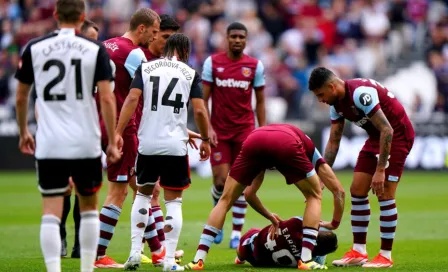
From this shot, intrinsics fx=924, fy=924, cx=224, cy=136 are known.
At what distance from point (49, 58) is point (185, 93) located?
1937mm

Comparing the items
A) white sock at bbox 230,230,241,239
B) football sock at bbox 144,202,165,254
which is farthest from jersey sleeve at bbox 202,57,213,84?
football sock at bbox 144,202,165,254

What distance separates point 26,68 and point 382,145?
157 inches

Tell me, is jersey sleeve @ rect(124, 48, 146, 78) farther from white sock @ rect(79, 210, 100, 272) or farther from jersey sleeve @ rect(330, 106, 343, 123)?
white sock @ rect(79, 210, 100, 272)

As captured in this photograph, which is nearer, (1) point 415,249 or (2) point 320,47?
(1) point 415,249

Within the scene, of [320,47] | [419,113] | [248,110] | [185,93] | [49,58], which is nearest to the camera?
[49,58]

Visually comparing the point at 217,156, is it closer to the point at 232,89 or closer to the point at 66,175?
the point at 232,89

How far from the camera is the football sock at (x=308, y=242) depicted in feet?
31.6

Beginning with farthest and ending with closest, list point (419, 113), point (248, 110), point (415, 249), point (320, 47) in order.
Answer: point (320, 47) → point (419, 113) → point (248, 110) → point (415, 249)

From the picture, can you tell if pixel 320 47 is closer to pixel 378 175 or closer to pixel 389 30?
pixel 389 30

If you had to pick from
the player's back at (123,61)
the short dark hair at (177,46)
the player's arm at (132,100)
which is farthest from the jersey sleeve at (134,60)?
the player's arm at (132,100)

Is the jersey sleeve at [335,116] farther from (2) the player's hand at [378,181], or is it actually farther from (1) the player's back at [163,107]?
(1) the player's back at [163,107]

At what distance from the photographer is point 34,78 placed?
8117 mm

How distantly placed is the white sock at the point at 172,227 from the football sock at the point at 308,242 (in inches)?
51.7

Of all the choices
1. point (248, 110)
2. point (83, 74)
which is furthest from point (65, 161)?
point (248, 110)
